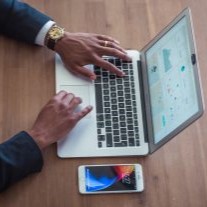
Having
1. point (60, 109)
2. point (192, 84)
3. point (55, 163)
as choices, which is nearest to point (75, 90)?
point (60, 109)

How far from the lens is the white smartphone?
3.17 feet

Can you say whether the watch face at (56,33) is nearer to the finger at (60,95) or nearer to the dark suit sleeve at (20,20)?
the dark suit sleeve at (20,20)

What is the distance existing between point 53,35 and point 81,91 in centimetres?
19

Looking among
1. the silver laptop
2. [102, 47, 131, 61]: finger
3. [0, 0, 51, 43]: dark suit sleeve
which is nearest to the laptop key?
the silver laptop

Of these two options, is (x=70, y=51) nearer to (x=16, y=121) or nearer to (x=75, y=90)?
(x=75, y=90)

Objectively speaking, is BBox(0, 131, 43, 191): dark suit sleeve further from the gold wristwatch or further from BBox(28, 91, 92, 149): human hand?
the gold wristwatch

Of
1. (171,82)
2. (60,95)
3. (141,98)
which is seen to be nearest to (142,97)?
(141,98)

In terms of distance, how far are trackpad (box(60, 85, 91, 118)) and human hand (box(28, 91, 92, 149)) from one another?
0.02 meters

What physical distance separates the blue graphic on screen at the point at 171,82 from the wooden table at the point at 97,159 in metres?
0.11

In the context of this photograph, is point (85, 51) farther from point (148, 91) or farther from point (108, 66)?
point (148, 91)

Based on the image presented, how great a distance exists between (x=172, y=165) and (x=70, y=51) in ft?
1.40

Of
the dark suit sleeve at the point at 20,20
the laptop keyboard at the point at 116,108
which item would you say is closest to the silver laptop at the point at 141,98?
the laptop keyboard at the point at 116,108

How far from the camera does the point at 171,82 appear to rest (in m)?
0.98

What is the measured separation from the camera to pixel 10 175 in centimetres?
92
